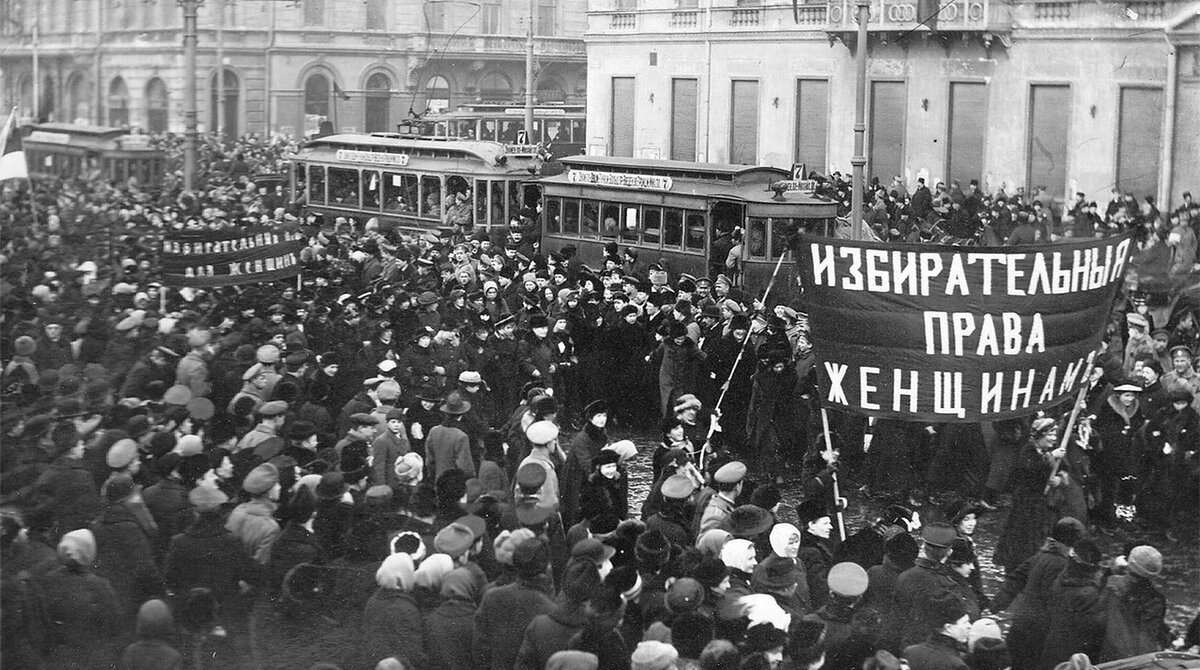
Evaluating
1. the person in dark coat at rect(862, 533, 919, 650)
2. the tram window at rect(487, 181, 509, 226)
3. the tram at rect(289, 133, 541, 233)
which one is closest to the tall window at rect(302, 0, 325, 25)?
the tram at rect(289, 133, 541, 233)

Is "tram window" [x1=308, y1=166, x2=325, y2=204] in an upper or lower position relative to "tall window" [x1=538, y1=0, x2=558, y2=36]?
lower

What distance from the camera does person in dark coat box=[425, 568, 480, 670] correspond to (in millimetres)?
7172

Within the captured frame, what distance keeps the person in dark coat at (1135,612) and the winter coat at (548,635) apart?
277cm

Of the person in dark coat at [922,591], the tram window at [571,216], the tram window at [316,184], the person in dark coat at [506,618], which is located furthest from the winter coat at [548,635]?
the tram window at [316,184]

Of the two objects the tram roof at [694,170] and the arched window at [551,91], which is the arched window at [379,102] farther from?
the tram roof at [694,170]

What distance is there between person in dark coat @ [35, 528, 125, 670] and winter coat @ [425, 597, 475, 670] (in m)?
1.62

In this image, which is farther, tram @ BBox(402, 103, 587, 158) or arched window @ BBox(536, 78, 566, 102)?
arched window @ BBox(536, 78, 566, 102)

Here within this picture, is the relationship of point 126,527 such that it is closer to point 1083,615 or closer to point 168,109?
point 1083,615

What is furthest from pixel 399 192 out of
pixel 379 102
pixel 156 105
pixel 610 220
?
pixel 379 102

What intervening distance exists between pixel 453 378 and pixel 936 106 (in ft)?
72.5

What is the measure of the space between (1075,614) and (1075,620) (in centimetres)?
3

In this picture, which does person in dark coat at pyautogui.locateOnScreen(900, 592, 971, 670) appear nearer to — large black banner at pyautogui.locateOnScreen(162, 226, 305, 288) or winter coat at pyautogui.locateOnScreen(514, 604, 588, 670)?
winter coat at pyautogui.locateOnScreen(514, 604, 588, 670)

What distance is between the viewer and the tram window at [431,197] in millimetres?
26094

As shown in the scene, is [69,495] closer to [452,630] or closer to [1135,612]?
[452,630]
